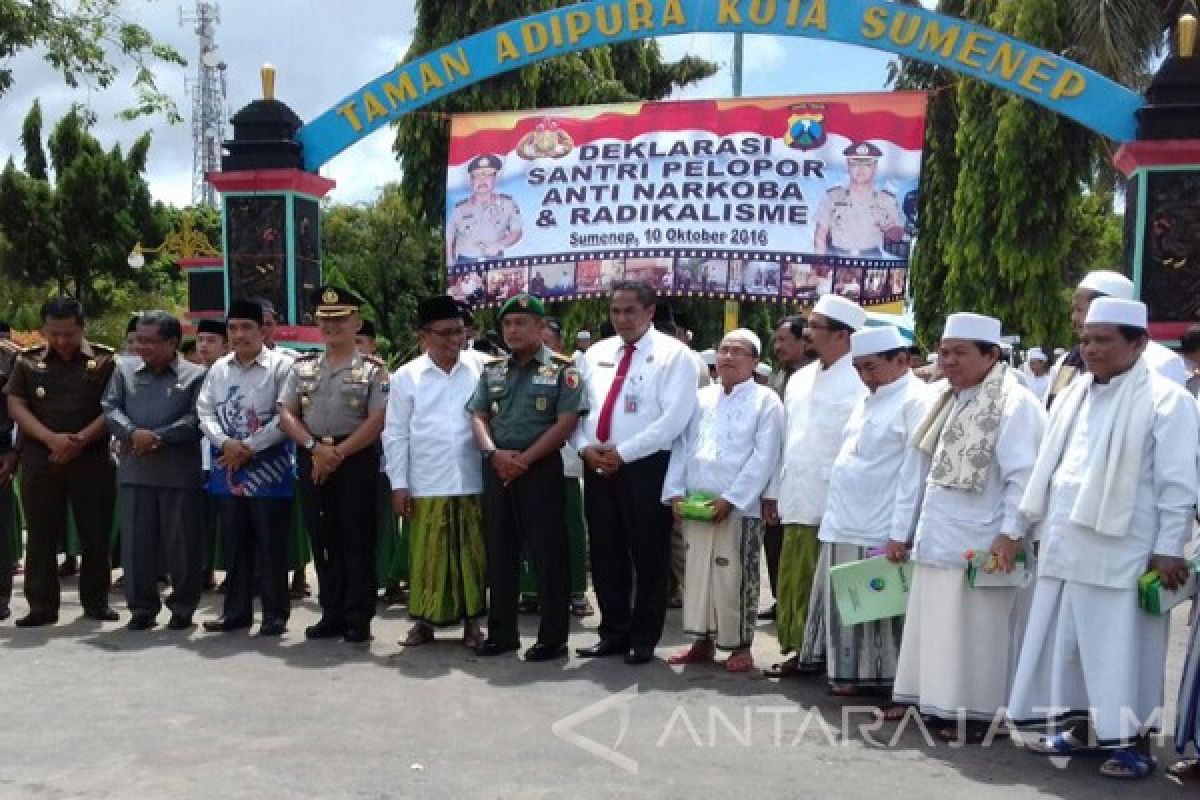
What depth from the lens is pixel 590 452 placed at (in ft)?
19.9

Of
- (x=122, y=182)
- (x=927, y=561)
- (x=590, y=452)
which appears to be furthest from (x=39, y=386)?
(x=122, y=182)

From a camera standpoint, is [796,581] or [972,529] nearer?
[972,529]

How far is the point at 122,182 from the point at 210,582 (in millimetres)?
24112

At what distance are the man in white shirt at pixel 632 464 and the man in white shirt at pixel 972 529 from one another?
1482 mm

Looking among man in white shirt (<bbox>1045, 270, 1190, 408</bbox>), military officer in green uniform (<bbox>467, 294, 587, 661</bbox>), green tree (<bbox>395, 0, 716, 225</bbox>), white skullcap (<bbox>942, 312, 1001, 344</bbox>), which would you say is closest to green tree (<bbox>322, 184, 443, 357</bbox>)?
green tree (<bbox>395, 0, 716, 225</bbox>)

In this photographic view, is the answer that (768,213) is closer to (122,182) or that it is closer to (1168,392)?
(1168,392)

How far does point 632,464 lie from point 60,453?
10.2 ft

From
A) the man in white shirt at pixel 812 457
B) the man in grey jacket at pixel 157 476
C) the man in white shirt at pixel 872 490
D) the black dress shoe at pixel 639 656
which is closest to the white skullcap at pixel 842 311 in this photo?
the man in white shirt at pixel 812 457

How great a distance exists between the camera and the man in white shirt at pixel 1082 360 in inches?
193

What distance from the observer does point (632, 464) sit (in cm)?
609

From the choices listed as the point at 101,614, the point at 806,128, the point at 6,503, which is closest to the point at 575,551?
the point at 101,614

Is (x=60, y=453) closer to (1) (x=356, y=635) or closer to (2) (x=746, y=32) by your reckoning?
(1) (x=356, y=635)

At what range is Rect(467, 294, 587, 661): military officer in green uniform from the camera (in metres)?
6.15

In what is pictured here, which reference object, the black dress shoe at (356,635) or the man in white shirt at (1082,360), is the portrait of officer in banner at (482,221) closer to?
the black dress shoe at (356,635)
